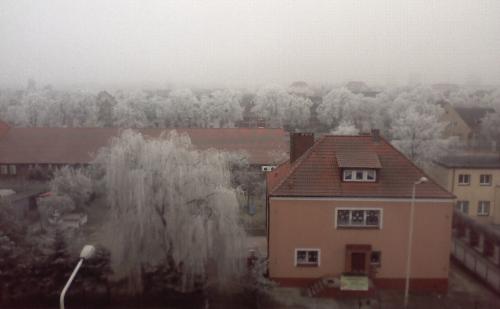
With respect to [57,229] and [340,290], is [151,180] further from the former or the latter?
[340,290]

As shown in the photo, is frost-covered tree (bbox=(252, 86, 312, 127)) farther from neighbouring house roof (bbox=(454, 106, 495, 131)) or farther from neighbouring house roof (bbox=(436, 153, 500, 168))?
neighbouring house roof (bbox=(436, 153, 500, 168))

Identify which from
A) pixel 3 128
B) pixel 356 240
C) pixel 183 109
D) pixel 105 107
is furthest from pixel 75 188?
pixel 183 109

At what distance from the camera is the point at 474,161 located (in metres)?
6.70

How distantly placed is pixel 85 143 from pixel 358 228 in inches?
321

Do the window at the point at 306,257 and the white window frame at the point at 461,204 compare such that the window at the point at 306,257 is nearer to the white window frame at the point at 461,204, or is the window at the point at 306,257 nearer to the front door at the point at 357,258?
the front door at the point at 357,258

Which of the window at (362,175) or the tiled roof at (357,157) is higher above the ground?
the tiled roof at (357,157)

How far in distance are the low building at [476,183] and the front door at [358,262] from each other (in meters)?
1.60

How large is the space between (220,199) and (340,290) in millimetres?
2014

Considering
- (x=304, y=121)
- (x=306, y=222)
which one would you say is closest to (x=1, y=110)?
(x=306, y=222)

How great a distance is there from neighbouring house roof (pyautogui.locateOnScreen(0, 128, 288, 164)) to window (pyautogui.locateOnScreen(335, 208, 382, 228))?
552 centimetres

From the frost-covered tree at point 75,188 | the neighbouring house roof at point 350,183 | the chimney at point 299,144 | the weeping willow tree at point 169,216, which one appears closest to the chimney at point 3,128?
the frost-covered tree at point 75,188

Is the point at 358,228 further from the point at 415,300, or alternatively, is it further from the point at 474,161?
the point at 474,161

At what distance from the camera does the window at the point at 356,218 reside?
5.79m

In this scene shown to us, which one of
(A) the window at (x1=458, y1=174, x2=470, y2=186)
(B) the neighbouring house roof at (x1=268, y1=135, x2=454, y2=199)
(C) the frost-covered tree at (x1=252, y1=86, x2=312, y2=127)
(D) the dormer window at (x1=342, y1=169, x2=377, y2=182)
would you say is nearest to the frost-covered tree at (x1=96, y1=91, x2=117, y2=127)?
(C) the frost-covered tree at (x1=252, y1=86, x2=312, y2=127)
